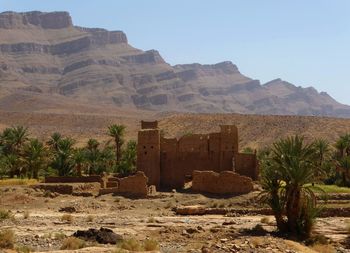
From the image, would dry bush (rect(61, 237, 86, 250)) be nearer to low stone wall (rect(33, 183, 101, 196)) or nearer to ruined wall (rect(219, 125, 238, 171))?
low stone wall (rect(33, 183, 101, 196))

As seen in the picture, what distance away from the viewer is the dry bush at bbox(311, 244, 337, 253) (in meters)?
21.9

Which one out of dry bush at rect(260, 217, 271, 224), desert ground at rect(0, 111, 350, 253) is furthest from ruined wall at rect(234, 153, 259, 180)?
dry bush at rect(260, 217, 271, 224)

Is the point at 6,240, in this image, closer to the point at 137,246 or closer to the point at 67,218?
the point at 137,246

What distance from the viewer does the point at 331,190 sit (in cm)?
3584

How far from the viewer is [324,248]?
872 inches

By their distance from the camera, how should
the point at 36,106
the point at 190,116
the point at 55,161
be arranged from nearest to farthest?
the point at 55,161 → the point at 190,116 → the point at 36,106

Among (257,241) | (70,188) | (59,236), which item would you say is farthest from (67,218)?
(257,241)

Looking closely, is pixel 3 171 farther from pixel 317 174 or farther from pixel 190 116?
pixel 190 116

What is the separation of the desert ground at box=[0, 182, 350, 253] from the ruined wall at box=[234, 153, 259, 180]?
3.25m

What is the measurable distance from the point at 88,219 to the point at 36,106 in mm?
114106

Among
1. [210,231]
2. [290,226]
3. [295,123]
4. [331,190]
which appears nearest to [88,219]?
[210,231]

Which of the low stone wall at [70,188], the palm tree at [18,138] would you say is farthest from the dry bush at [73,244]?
the palm tree at [18,138]

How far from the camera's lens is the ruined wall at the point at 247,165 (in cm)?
3750

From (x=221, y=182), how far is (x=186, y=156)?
168 inches
